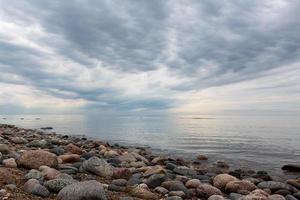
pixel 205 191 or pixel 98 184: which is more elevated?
pixel 98 184

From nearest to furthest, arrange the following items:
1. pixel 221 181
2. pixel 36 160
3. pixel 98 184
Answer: pixel 98 184, pixel 36 160, pixel 221 181

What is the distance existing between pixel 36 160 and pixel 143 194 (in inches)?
133

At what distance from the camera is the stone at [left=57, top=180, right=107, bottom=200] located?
671cm

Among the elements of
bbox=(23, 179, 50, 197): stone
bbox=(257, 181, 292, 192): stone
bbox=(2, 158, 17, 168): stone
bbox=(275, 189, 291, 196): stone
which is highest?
bbox=(2, 158, 17, 168): stone

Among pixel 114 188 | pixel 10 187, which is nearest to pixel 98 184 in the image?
pixel 114 188

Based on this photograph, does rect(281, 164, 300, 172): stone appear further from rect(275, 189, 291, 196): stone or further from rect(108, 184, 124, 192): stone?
rect(108, 184, 124, 192): stone

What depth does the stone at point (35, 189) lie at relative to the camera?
23.4 ft

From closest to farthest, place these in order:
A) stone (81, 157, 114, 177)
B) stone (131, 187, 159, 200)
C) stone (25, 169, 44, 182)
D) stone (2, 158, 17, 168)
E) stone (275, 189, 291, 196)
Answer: stone (25, 169, 44, 182), stone (131, 187, 159, 200), stone (2, 158, 17, 168), stone (81, 157, 114, 177), stone (275, 189, 291, 196)

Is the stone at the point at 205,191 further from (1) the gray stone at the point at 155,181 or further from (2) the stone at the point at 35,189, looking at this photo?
(2) the stone at the point at 35,189

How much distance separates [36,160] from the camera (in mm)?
9852

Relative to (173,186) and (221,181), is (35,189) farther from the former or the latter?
(221,181)

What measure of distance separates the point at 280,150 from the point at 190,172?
1488cm

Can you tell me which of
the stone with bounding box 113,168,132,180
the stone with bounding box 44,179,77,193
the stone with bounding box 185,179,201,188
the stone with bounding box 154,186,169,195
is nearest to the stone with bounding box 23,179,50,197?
the stone with bounding box 44,179,77,193

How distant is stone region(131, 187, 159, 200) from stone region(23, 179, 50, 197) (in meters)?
2.18
